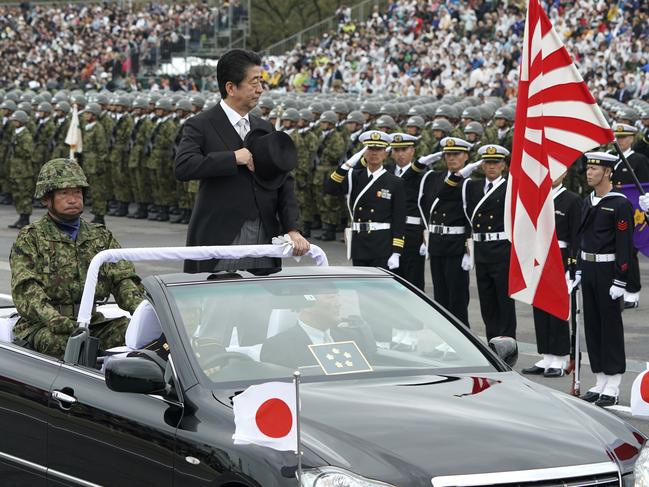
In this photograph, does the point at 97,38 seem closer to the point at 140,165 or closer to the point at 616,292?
the point at 140,165

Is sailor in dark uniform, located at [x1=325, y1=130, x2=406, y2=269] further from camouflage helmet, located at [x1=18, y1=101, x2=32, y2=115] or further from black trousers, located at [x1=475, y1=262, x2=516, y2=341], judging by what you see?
camouflage helmet, located at [x1=18, y1=101, x2=32, y2=115]

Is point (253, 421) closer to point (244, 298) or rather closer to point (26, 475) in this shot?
Result: point (244, 298)

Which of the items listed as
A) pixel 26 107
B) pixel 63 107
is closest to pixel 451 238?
pixel 63 107

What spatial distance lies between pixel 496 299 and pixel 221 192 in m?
4.99

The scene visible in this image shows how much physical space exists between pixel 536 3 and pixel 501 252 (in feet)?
12.0

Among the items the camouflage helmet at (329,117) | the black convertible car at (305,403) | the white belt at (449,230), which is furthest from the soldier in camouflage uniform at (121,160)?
the black convertible car at (305,403)

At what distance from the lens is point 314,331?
5859 mm

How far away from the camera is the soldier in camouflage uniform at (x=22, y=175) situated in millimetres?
24031

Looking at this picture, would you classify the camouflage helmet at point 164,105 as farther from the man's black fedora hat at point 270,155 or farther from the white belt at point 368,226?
the man's black fedora hat at point 270,155

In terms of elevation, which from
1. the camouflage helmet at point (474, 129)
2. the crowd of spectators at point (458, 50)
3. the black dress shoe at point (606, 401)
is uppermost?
the crowd of spectators at point (458, 50)

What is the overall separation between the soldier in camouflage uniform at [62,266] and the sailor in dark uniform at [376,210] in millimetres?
5653

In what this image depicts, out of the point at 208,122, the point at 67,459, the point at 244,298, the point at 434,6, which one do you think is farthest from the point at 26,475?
the point at 434,6

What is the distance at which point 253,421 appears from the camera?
4.72 m

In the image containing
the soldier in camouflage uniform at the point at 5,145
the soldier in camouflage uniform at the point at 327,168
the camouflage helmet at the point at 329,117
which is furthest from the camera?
the soldier in camouflage uniform at the point at 5,145
